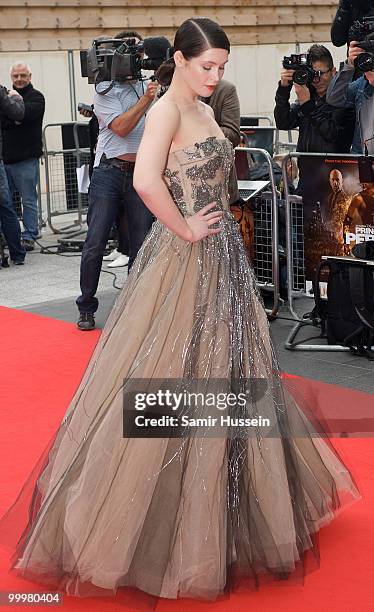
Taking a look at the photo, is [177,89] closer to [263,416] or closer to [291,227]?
[263,416]

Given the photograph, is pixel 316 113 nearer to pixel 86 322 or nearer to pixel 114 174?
pixel 114 174

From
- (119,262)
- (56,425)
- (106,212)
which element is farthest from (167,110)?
(119,262)

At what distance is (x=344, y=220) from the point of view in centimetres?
641

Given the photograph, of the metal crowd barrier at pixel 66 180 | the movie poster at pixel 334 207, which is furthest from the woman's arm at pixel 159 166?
the metal crowd barrier at pixel 66 180

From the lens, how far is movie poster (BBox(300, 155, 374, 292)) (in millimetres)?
6285

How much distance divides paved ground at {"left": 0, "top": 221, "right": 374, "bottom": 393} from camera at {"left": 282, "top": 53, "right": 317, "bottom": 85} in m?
1.58

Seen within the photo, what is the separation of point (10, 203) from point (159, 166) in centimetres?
610

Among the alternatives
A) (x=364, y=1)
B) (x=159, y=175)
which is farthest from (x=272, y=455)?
(x=364, y=1)

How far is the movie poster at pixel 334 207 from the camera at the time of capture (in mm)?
6285

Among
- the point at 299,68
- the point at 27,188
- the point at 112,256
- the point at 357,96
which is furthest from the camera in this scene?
the point at 27,188

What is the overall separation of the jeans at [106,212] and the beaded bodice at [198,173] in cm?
316

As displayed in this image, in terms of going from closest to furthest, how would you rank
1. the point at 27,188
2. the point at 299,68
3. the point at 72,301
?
the point at 299,68 → the point at 72,301 → the point at 27,188

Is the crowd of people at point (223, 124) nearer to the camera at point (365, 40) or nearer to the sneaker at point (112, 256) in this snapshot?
the camera at point (365, 40)

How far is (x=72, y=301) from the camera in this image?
26.7 feet
